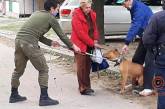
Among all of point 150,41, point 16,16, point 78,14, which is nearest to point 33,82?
point 78,14

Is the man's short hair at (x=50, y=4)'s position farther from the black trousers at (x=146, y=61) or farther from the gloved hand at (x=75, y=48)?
the black trousers at (x=146, y=61)

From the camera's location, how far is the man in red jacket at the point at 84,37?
8516 millimetres

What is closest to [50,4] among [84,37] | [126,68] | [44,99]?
[84,37]

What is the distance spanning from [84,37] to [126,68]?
910mm

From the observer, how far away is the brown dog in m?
8.56

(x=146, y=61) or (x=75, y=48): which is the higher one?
(x=75, y=48)

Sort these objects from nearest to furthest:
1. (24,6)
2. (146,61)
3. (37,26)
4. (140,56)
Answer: (37,26), (146,61), (140,56), (24,6)

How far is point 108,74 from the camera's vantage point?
1033 centimetres

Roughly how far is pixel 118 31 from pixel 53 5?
784 centimetres

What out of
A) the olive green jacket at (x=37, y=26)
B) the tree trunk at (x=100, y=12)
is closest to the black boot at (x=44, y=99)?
the olive green jacket at (x=37, y=26)

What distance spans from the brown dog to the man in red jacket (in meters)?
0.33

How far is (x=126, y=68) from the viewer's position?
8.55 m

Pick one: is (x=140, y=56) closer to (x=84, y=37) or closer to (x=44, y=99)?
(x=84, y=37)

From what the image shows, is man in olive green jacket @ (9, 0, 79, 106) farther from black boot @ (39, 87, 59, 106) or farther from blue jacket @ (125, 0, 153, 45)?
blue jacket @ (125, 0, 153, 45)
